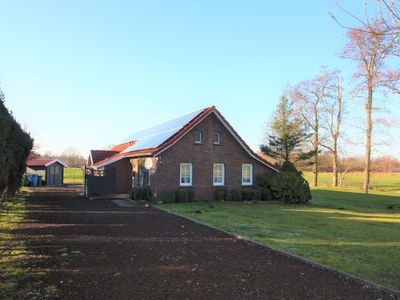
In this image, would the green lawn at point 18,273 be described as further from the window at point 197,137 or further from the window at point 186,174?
the window at point 197,137

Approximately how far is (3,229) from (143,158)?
13.3 m

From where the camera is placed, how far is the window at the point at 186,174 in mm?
22650

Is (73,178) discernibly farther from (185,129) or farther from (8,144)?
(8,144)

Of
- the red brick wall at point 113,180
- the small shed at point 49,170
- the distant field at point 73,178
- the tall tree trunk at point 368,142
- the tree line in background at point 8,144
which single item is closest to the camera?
the tree line in background at point 8,144

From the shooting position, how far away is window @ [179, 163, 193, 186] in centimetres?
2265

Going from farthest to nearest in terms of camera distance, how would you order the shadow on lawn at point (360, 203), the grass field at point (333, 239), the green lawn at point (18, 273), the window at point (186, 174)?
the window at point (186, 174) → the shadow on lawn at point (360, 203) → the grass field at point (333, 239) → the green lawn at point (18, 273)

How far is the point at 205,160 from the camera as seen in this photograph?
2327 cm

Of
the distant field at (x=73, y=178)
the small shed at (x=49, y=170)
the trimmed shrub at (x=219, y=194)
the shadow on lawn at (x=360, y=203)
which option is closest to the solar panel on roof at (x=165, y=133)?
the trimmed shrub at (x=219, y=194)

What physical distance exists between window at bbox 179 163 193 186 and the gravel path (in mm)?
10838

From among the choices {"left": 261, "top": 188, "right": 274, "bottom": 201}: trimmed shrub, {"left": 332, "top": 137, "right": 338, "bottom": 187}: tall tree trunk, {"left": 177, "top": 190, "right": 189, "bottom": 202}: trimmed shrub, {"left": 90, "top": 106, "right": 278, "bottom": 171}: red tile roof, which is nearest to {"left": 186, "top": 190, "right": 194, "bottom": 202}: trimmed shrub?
{"left": 177, "top": 190, "right": 189, "bottom": 202}: trimmed shrub

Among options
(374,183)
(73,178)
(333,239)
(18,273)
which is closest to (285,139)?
(374,183)

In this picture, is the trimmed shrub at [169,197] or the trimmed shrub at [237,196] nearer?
the trimmed shrub at [169,197]

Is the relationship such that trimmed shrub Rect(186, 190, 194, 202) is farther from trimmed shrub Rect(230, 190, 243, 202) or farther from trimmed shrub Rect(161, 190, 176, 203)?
trimmed shrub Rect(230, 190, 243, 202)

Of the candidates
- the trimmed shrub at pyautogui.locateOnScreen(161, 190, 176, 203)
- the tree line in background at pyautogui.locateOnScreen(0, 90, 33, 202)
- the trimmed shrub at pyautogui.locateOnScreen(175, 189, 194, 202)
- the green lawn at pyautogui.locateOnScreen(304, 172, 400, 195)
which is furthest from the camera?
the green lawn at pyautogui.locateOnScreen(304, 172, 400, 195)
